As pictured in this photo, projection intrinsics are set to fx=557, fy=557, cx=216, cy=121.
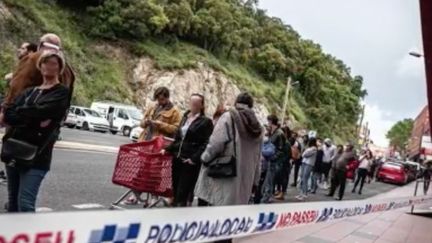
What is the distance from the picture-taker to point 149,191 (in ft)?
20.5

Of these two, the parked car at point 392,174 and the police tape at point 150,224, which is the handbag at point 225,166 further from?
the parked car at point 392,174

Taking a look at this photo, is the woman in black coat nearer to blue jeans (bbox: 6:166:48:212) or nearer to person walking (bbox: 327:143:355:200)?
blue jeans (bbox: 6:166:48:212)

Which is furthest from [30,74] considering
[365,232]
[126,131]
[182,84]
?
[182,84]

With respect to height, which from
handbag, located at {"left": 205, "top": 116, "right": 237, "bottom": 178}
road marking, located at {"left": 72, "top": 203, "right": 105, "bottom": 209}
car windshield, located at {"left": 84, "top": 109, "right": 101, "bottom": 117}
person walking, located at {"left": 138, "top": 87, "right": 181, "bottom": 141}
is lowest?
road marking, located at {"left": 72, "top": 203, "right": 105, "bottom": 209}

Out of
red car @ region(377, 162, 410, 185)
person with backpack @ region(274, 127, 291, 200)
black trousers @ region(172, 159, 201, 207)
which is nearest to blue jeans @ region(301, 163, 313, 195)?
person with backpack @ region(274, 127, 291, 200)

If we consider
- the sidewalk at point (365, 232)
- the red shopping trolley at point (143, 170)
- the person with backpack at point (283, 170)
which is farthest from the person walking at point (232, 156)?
the person with backpack at point (283, 170)

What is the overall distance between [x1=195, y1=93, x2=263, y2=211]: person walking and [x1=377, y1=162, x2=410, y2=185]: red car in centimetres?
3164

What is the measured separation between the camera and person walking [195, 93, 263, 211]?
509 centimetres

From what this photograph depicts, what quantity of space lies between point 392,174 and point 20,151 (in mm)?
33639

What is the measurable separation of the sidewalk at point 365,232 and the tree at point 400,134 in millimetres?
146512

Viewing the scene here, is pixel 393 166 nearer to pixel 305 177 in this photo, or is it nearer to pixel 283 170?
pixel 305 177

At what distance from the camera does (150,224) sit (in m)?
2.79

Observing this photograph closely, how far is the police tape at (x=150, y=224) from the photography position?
203cm

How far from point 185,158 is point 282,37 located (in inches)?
2927
